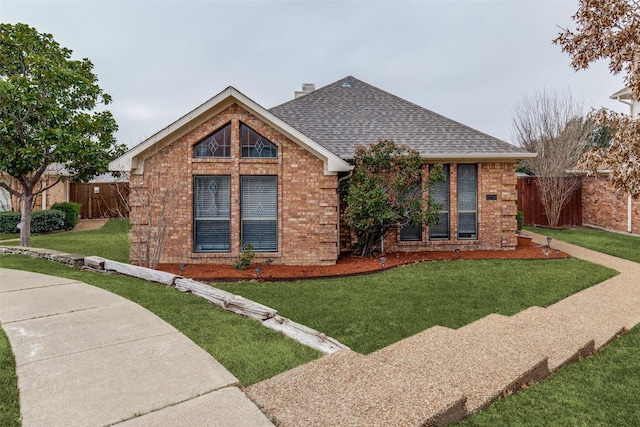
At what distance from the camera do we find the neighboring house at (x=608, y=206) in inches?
592

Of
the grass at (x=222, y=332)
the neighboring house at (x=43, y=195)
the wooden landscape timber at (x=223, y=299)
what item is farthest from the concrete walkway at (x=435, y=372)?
the neighboring house at (x=43, y=195)

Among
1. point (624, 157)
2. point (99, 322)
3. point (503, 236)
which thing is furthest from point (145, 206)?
point (503, 236)

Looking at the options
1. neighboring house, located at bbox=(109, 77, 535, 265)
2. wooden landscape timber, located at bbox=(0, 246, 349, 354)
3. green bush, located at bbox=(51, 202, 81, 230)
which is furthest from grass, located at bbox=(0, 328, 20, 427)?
green bush, located at bbox=(51, 202, 81, 230)

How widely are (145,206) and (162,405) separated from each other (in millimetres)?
7105

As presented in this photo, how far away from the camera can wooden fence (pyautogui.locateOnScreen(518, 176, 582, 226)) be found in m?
18.2

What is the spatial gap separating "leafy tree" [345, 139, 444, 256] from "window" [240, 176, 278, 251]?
1.92 m

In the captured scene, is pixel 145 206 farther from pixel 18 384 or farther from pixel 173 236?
pixel 18 384

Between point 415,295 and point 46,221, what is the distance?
55.0 feet

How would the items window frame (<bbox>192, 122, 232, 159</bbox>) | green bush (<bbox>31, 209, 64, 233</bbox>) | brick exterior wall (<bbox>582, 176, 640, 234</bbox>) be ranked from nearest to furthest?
1. window frame (<bbox>192, 122, 232, 159</bbox>)
2. brick exterior wall (<bbox>582, 176, 640, 234</bbox>)
3. green bush (<bbox>31, 209, 64, 233</bbox>)

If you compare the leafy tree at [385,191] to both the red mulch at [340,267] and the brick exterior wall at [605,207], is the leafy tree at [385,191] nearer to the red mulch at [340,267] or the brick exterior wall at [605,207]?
the red mulch at [340,267]

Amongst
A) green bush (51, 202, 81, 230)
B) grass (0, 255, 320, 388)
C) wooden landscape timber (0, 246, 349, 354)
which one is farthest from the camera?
green bush (51, 202, 81, 230)

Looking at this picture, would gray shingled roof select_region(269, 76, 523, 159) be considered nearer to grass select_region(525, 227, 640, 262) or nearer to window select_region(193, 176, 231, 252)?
window select_region(193, 176, 231, 252)

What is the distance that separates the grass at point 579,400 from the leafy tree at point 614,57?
6.19 ft

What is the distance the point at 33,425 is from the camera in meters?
2.65
